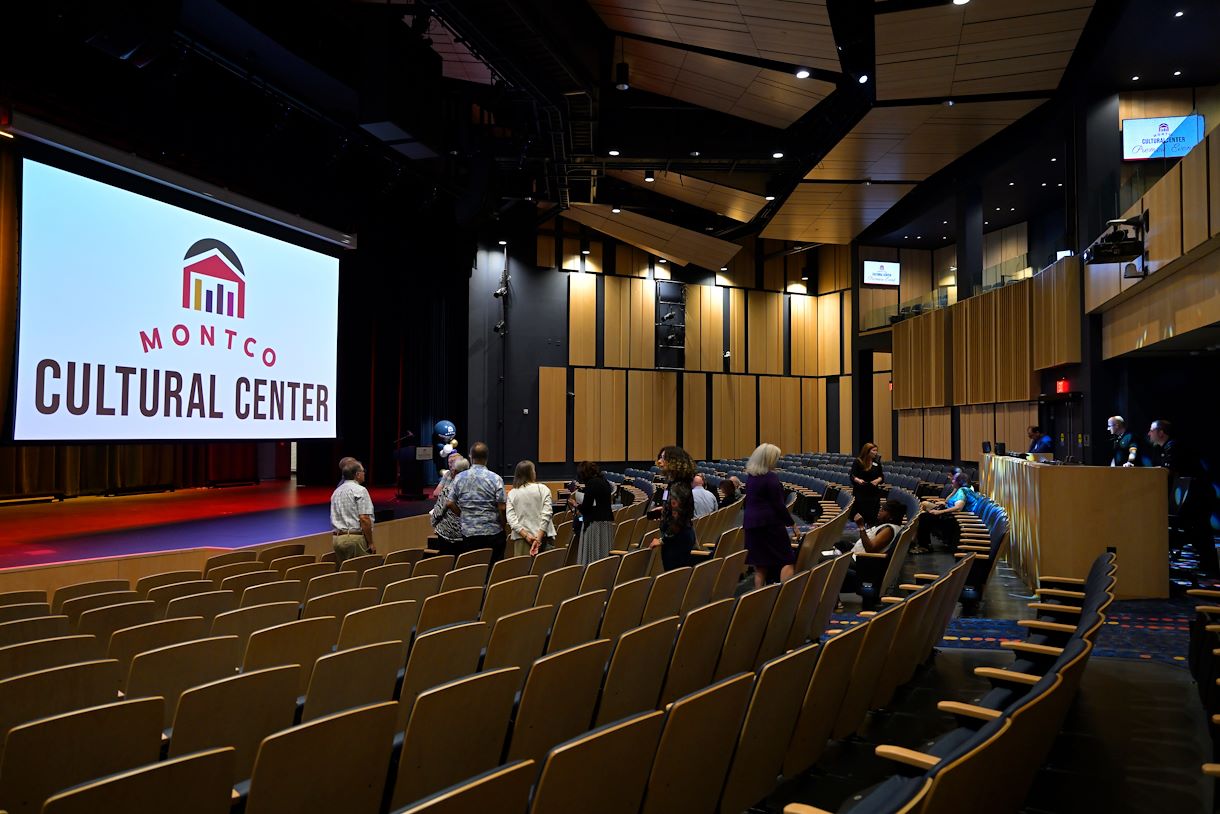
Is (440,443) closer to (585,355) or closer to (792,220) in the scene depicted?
(585,355)

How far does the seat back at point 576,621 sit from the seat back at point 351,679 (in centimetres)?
71

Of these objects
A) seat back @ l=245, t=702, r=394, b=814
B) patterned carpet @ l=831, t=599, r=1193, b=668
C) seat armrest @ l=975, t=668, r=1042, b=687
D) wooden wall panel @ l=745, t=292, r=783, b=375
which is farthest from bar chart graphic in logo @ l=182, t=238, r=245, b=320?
wooden wall panel @ l=745, t=292, r=783, b=375

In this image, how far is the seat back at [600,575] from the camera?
4.19 metres

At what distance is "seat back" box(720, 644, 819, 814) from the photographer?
2.01 meters

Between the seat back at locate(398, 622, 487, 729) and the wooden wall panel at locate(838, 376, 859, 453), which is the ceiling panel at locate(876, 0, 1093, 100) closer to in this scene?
the seat back at locate(398, 622, 487, 729)

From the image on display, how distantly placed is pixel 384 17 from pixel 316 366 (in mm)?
4223

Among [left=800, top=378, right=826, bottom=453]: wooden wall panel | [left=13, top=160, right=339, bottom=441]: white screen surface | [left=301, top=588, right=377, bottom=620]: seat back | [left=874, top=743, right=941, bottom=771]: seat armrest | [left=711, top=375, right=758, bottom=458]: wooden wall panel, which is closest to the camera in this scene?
[left=874, top=743, right=941, bottom=771]: seat armrest

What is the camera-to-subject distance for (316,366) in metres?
9.89

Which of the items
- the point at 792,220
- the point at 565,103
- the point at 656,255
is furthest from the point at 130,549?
the point at 656,255

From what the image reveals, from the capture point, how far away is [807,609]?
11.9 feet

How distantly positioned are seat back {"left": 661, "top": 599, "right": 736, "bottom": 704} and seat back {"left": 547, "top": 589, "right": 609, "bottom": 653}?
20.4 inches

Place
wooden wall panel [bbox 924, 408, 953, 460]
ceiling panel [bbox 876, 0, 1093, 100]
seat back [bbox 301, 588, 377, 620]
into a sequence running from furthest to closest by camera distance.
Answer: wooden wall panel [bbox 924, 408, 953, 460] < ceiling panel [bbox 876, 0, 1093, 100] < seat back [bbox 301, 588, 377, 620]

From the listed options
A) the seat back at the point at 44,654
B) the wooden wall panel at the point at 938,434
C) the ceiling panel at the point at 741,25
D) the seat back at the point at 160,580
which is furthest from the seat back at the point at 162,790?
the wooden wall panel at the point at 938,434

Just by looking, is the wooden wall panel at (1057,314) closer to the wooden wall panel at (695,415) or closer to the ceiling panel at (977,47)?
the ceiling panel at (977,47)
